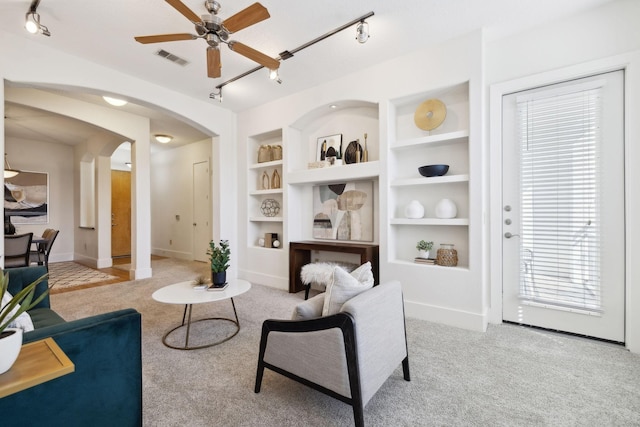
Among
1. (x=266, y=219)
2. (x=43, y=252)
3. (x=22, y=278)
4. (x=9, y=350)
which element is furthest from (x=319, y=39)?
(x=43, y=252)

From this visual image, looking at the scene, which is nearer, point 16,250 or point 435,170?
point 435,170

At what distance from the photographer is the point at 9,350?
0.89 meters

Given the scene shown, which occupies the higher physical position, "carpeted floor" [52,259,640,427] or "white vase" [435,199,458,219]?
"white vase" [435,199,458,219]

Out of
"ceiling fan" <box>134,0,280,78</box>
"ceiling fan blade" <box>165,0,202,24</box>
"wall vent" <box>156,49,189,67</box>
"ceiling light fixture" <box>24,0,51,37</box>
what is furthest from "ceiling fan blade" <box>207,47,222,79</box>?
"ceiling light fixture" <box>24,0,51,37</box>

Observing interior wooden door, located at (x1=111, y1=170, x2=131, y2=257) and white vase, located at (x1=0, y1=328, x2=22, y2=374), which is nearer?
white vase, located at (x1=0, y1=328, x2=22, y2=374)

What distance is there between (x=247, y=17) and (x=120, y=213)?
7065 millimetres

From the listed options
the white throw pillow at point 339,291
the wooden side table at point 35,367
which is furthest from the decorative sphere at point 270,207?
the wooden side table at point 35,367

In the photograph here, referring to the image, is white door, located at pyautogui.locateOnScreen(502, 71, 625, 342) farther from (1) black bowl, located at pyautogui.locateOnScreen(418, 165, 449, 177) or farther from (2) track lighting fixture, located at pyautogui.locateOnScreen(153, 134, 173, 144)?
(2) track lighting fixture, located at pyautogui.locateOnScreen(153, 134, 173, 144)

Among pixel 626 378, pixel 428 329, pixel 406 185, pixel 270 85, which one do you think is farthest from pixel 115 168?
pixel 626 378

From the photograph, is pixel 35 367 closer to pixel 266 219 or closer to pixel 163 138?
pixel 266 219

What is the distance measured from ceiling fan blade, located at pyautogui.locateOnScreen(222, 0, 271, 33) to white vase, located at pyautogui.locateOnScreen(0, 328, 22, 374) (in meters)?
2.10

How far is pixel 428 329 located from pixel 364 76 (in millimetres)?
2912

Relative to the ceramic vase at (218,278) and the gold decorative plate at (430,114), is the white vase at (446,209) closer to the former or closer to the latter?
the gold decorative plate at (430,114)

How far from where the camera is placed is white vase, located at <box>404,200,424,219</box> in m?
3.26
